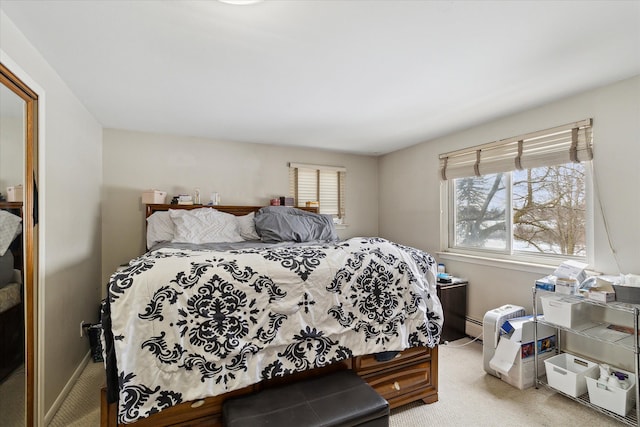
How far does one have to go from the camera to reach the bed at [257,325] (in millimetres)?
1334

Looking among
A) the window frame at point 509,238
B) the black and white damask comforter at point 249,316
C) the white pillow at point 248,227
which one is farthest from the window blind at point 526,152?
the white pillow at point 248,227

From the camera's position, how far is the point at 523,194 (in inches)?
113

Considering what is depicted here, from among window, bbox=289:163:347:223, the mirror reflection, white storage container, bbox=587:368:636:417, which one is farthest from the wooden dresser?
window, bbox=289:163:347:223

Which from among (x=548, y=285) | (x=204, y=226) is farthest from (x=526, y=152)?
(x=204, y=226)

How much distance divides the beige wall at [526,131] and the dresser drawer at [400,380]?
1396mm

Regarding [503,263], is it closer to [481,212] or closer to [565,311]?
[481,212]

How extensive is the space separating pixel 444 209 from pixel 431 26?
8.18ft

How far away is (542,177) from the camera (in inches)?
108

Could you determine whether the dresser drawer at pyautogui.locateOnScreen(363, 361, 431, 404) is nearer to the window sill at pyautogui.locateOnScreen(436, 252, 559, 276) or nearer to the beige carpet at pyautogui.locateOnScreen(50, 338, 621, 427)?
the beige carpet at pyautogui.locateOnScreen(50, 338, 621, 427)

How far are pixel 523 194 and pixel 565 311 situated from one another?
1.22 meters

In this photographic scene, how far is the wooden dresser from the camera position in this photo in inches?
55.7

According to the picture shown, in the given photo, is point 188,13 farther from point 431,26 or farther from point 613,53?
point 613,53

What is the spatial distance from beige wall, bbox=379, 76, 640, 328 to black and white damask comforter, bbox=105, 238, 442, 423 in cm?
146

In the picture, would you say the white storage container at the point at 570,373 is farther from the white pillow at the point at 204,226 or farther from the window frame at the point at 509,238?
the white pillow at the point at 204,226
